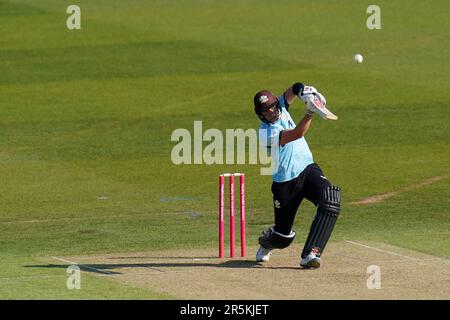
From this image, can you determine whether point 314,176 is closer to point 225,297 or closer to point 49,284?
point 225,297

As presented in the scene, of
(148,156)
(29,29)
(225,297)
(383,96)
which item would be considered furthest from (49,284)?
(29,29)

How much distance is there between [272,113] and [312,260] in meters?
1.80

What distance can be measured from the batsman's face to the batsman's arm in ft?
0.98

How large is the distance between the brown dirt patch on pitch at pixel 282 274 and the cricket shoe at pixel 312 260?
0.09 m

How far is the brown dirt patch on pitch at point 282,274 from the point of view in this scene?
1252 centimetres

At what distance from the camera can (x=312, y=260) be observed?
13797 mm

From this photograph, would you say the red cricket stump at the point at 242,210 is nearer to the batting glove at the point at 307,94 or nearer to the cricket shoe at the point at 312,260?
the cricket shoe at the point at 312,260

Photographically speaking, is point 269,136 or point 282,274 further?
point 269,136

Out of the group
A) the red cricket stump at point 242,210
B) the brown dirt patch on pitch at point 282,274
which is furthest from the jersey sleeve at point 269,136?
the brown dirt patch on pitch at point 282,274

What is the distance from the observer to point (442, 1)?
132 feet

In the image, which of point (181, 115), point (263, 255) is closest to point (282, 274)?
point (263, 255)

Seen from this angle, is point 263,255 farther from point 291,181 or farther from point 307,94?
point 307,94

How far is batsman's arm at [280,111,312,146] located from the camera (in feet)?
43.9

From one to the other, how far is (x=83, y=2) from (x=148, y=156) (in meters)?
18.1
